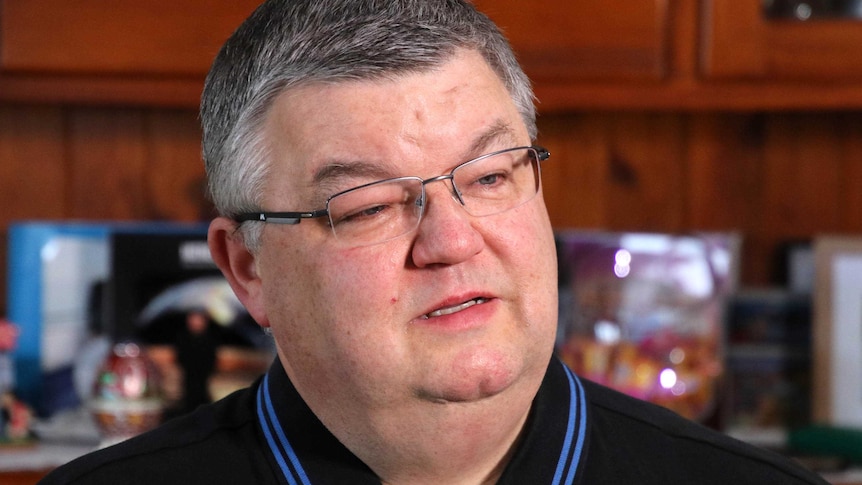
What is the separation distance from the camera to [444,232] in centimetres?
82

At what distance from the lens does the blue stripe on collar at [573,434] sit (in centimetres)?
95

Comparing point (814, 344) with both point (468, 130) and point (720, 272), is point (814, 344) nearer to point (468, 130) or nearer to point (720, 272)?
point (720, 272)

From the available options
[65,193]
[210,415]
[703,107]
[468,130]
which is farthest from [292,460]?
[65,193]

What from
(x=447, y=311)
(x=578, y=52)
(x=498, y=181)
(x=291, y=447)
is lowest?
(x=291, y=447)

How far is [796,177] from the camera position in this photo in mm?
2094

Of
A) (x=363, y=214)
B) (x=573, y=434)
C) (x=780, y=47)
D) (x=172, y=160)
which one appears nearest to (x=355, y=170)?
(x=363, y=214)

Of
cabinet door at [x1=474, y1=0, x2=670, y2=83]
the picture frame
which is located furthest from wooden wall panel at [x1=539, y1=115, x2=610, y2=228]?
the picture frame

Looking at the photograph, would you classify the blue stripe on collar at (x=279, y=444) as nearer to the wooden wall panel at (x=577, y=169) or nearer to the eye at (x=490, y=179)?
the eye at (x=490, y=179)

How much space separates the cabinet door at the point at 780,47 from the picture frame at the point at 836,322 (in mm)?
311

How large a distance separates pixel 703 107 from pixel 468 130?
1060mm

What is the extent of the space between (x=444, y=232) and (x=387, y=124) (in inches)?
3.8

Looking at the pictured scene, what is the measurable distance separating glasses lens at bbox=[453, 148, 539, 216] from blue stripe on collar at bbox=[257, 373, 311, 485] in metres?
0.28

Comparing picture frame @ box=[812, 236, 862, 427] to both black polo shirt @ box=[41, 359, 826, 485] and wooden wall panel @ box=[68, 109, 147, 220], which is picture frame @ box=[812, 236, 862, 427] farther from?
wooden wall panel @ box=[68, 109, 147, 220]

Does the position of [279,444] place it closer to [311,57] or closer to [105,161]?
[311,57]
